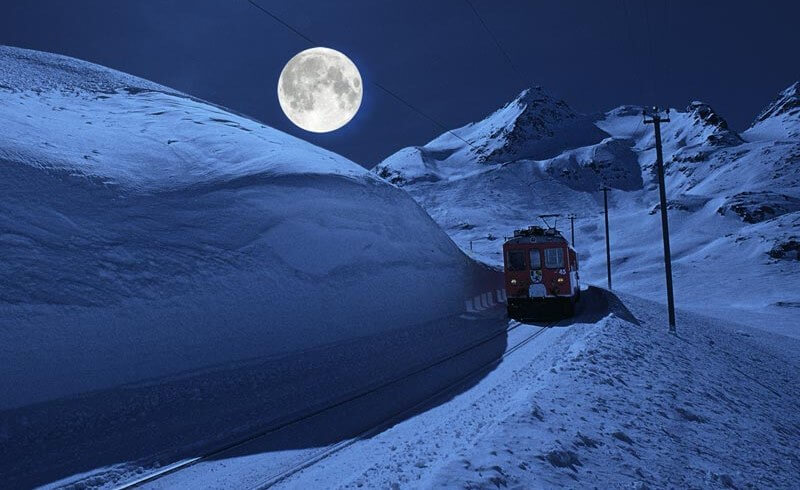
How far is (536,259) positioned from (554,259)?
766mm

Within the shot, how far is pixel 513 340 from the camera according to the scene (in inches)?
700

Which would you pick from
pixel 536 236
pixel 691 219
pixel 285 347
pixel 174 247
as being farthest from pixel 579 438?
pixel 691 219

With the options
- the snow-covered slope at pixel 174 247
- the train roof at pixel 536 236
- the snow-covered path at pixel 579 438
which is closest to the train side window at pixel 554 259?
the train roof at pixel 536 236

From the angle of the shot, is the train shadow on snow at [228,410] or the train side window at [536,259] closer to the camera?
the train shadow on snow at [228,410]

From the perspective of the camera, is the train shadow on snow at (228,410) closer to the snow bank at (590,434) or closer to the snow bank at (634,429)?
the snow bank at (590,434)

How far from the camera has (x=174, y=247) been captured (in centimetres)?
1545

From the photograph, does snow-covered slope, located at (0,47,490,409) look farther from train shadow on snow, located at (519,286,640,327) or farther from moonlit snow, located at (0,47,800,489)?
train shadow on snow, located at (519,286,640,327)

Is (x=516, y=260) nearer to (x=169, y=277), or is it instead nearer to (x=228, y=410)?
(x=169, y=277)

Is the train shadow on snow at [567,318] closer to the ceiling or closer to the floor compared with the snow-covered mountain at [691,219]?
closer to the floor

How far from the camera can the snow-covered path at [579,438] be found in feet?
19.8

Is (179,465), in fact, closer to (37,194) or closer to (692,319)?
(37,194)

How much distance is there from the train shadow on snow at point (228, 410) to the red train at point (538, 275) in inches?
317

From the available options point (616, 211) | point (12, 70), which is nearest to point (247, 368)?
point (12, 70)

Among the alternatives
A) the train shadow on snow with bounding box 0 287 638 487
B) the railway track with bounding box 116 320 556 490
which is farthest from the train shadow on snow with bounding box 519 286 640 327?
the railway track with bounding box 116 320 556 490
